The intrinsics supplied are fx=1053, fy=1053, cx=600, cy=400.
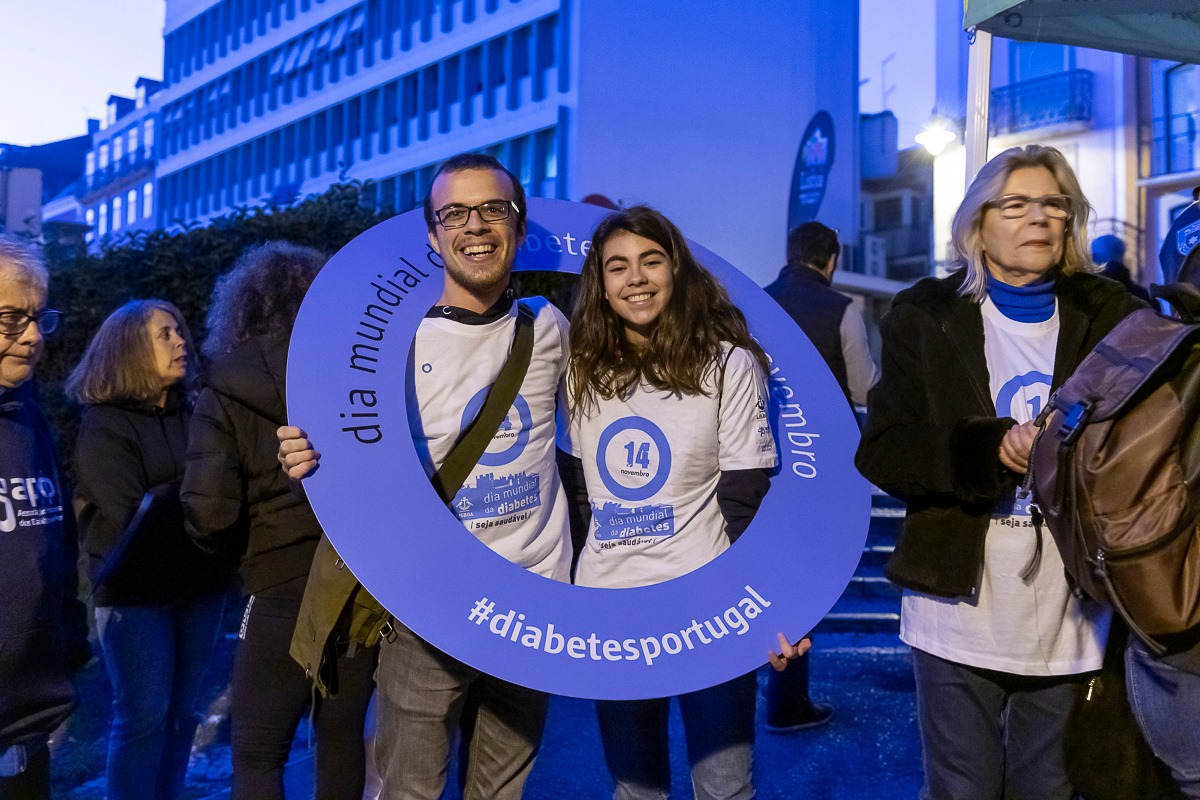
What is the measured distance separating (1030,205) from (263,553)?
6.94ft

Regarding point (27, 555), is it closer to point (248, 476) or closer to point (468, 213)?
point (248, 476)

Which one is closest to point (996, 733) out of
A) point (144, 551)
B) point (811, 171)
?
point (144, 551)

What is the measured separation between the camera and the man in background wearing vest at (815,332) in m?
4.85

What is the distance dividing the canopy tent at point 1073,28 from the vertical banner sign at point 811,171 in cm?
2062

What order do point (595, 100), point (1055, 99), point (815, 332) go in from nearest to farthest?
1. point (815, 332)
2. point (1055, 99)
3. point (595, 100)

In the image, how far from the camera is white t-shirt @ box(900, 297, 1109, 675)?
2.33 m

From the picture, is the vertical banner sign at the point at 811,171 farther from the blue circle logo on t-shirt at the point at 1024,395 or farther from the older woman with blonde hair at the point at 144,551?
the blue circle logo on t-shirt at the point at 1024,395

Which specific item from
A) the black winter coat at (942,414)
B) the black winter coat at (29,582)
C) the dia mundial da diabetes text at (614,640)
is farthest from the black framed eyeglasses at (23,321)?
the black winter coat at (942,414)

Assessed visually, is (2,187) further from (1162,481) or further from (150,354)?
(1162,481)

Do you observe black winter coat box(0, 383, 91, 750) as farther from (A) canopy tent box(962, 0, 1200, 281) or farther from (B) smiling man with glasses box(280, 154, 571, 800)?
(A) canopy tent box(962, 0, 1200, 281)

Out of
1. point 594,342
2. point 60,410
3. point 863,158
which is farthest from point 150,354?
point 863,158

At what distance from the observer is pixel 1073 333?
239 cm

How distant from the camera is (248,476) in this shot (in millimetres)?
2812

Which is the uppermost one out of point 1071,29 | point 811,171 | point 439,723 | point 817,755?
point 811,171
